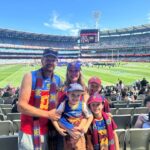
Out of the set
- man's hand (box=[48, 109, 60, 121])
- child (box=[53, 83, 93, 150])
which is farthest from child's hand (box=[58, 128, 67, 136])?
man's hand (box=[48, 109, 60, 121])

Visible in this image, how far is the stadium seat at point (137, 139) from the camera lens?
4949mm

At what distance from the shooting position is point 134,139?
5.05 metres

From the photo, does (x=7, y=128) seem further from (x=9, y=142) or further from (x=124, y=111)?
(x=124, y=111)

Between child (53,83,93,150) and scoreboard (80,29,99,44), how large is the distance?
10546 cm

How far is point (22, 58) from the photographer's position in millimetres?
121312

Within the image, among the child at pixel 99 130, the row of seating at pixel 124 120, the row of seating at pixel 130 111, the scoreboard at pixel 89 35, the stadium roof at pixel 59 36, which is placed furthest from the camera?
the stadium roof at pixel 59 36

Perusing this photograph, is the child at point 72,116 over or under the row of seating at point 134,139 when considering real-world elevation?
over

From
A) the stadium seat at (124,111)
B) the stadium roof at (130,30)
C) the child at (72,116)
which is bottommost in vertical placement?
the stadium seat at (124,111)

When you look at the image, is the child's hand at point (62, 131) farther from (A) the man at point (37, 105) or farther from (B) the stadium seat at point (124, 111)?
(B) the stadium seat at point (124, 111)

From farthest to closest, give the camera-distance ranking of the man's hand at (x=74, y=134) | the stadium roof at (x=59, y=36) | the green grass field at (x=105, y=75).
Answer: the stadium roof at (x=59, y=36) → the green grass field at (x=105, y=75) → the man's hand at (x=74, y=134)

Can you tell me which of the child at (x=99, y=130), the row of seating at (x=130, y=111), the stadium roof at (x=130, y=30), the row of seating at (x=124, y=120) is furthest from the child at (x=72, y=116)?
the stadium roof at (x=130, y=30)

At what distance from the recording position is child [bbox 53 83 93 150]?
397cm

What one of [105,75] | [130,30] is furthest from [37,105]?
[130,30]

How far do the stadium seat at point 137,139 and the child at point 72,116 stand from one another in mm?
1141
